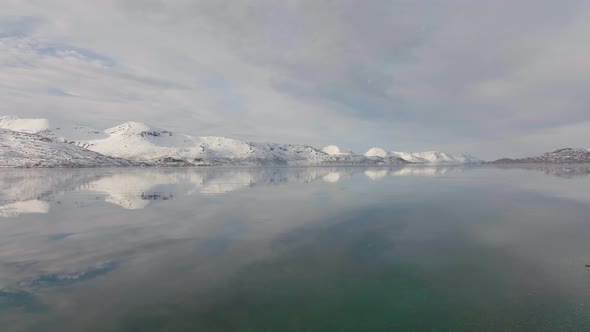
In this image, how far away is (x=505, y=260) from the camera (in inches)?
655

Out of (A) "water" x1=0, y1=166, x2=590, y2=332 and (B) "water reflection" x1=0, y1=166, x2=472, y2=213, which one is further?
(B) "water reflection" x1=0, y1=166, x2=472, y2=213

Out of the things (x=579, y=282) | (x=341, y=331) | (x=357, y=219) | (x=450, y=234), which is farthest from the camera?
(x=357, y=219)

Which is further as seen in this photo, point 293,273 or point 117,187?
point 117,187

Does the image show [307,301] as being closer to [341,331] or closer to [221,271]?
[341,331]

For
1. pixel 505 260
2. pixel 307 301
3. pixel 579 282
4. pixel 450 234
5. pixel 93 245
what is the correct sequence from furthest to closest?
1. pixel 450 234
2. pixel 93 245
3. pixel 505 260
4. pixel 579 282
5. pixel 307 301

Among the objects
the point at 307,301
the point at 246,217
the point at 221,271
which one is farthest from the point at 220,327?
the point at 246,217

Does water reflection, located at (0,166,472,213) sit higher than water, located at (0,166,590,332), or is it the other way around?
water reflection, located at (0,166,472,213)

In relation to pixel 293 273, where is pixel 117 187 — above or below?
above

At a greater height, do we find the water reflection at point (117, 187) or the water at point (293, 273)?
the water reflection at point (117, 187)

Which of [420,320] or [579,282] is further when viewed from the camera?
[579,282]

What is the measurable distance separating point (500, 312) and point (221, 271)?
12.6m

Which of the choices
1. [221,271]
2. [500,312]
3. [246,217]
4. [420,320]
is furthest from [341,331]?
[246,217]

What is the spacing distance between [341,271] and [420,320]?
5049mm

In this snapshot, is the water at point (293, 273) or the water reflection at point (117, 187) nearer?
the water at point (293, 273)
